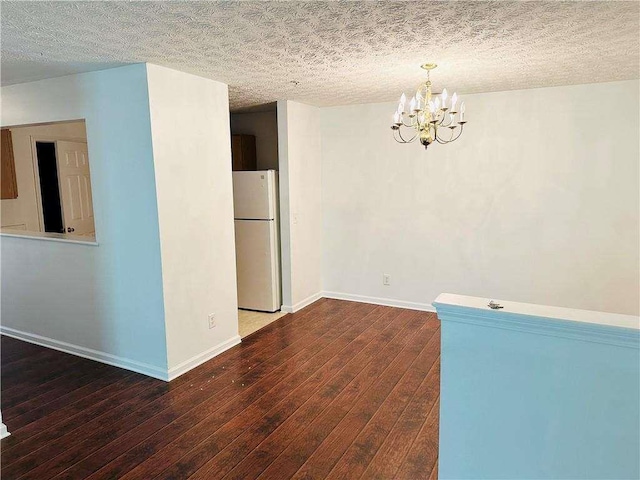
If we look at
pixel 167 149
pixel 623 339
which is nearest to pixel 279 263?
pixel 167 149

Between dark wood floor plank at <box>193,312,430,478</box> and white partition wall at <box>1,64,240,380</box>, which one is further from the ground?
white partition wall at <box>1,64,240,380</box>

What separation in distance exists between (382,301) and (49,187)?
4.28m

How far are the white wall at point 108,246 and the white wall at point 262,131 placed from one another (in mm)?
2490

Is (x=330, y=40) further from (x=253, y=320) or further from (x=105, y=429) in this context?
(x=253, y=320)

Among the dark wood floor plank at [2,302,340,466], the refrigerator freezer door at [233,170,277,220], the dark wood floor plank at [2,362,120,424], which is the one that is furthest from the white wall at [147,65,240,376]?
the refrigerator freezer door at [233,170,277,220]

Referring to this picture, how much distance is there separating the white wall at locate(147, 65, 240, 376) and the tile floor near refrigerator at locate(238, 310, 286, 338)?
0.47 meters

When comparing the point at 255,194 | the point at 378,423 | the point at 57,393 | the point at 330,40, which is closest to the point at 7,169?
the point at 255,194

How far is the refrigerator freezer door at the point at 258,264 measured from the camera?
4.85m

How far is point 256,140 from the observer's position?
18.7ft

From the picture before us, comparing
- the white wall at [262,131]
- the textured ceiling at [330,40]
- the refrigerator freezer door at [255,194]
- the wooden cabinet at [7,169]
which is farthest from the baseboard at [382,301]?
the wooden cabinet at [7,169]

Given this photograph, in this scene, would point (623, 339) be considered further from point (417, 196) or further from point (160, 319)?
point (417, 196)

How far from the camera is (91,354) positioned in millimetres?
3717

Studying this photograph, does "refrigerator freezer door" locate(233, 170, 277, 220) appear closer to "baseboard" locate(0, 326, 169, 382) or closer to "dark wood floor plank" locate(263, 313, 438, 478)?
"baseboard" locate(0, 326, 169, 382)

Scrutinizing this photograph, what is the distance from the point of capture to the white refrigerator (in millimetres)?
4773
